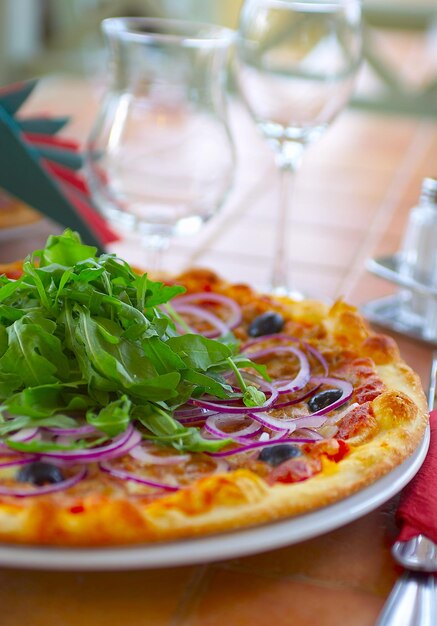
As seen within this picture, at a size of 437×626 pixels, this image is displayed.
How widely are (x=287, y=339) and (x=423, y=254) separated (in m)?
0.36

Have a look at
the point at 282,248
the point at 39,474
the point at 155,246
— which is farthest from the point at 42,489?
the point at 282,248

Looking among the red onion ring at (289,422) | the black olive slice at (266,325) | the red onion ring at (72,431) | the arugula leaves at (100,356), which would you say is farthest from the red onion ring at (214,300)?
the red onion ring at (72,431)

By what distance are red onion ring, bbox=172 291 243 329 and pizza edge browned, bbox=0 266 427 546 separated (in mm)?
365

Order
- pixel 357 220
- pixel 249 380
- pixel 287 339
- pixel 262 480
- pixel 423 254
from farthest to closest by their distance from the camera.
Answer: pixel 357 220 < pixel 423 254 < pixel 287 339 < pixel 249 380 < pixel 262 480

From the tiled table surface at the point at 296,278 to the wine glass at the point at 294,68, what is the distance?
0.29 metres

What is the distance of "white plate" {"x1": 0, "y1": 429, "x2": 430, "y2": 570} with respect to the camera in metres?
0.73

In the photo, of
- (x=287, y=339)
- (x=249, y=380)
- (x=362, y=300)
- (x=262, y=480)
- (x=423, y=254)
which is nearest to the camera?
(x=262, y=480)

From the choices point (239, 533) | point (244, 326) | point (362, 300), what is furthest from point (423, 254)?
point (239, 533)

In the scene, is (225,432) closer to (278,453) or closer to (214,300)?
(278,453)

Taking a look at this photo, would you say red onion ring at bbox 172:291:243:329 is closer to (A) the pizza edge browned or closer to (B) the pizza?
(B) the pizza

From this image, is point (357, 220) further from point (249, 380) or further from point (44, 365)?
point (44, 365)

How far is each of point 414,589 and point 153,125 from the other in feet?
3.17

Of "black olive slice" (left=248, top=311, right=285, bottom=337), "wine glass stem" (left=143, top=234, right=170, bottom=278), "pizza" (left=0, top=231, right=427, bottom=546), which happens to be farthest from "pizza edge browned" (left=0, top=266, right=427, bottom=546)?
"wine glass stem" (left=143, top=234, right=170, bottom=278)

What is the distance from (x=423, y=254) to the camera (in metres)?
1.46
